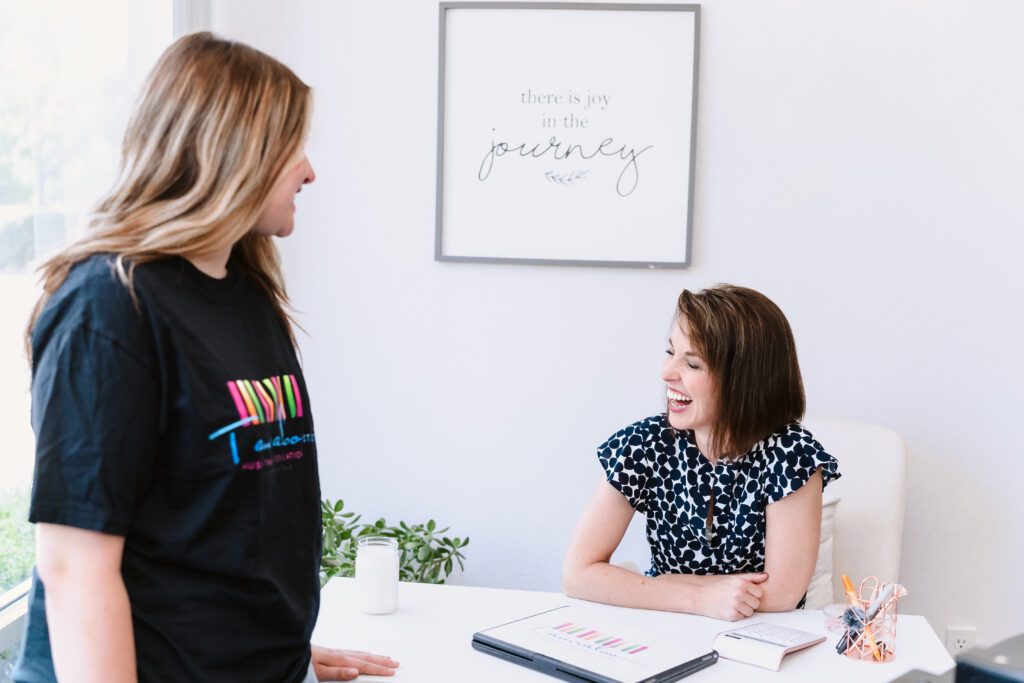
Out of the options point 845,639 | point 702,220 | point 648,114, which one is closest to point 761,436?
point 845,639

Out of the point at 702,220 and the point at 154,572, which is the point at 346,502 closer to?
the point at 702,220

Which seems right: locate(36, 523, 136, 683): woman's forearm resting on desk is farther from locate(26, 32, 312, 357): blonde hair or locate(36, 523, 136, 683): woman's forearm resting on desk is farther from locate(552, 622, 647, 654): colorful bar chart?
locate(552, 622, 647, 654): colorful bar chart

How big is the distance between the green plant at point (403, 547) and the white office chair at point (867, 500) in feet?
2.95

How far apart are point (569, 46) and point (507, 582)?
136 centimetres

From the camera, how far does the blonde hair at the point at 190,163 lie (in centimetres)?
112

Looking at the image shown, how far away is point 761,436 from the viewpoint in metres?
1.88

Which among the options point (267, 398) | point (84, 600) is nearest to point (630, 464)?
point (267, 398)

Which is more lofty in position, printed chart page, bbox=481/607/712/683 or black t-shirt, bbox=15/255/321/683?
black t-shirt, bbox=15/255/321/683

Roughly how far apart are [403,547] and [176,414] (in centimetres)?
144

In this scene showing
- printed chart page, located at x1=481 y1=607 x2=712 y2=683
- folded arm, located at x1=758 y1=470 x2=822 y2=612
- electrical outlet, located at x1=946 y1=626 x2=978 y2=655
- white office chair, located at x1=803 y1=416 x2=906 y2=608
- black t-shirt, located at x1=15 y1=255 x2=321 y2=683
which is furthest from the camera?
electrical outlet, located at x1=946 y1=626 x2=978 y2=655

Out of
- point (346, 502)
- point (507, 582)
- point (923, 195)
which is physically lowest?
point (507, 582)

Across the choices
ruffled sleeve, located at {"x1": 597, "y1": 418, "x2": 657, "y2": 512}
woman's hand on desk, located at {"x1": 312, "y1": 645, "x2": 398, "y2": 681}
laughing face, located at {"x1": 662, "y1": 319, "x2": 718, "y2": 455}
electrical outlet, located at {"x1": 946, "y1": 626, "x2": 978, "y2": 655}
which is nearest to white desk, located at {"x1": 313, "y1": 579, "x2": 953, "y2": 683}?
woman's hand on desk, located at {"x1": 312, "y1": 645, "x2": 398, "y2": 681}

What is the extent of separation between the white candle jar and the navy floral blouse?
18.9 inches

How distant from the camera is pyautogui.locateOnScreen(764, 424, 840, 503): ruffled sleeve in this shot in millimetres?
1826
